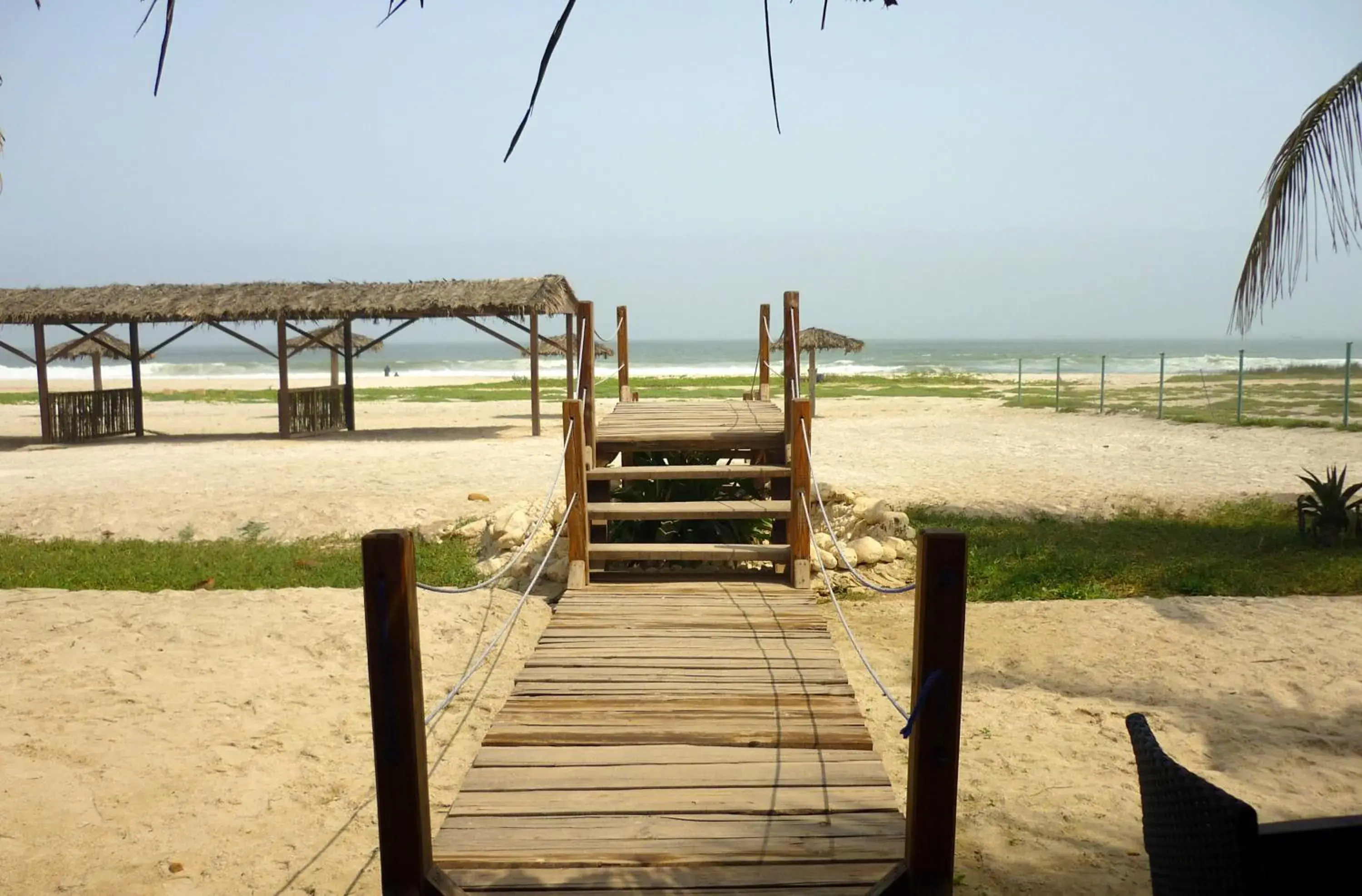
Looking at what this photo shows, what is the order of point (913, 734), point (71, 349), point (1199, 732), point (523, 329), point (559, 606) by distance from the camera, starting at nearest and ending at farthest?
1. point (913, 734)
2. point (1199, 732)
3. point (559, 606)
4. point (523, 329)
5. point (71, 349)

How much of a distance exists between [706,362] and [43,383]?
2674 inches

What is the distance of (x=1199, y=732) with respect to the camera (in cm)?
495

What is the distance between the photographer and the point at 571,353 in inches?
632

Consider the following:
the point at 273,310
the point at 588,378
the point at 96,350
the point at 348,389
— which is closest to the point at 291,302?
the point at 273,310

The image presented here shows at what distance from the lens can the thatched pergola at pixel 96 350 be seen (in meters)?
23.7

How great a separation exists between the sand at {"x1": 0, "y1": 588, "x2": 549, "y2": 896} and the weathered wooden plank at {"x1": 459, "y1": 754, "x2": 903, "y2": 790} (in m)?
0.58

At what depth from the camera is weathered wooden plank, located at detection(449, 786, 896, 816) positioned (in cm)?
343

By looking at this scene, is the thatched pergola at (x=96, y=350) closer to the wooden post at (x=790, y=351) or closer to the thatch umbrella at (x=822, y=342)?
the thatch umbrella at (x=822, y=342)

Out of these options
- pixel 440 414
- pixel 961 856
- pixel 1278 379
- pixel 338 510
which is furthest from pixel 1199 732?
pixel 1278 379

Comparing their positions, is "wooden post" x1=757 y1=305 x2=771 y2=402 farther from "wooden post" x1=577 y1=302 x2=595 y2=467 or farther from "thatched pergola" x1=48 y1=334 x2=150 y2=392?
"thatched pergola" x1=48 y1=334 x2=150 y2=392

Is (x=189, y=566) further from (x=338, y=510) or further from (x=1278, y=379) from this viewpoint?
(x=1278, y=379)

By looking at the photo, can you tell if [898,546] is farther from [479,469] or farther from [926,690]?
[479,469]

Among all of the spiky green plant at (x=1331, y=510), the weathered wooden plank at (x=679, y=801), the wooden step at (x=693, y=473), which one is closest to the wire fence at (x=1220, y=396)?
the spiky green plant at (x=1331, y=510)

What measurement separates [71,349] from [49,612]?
2236 cm
